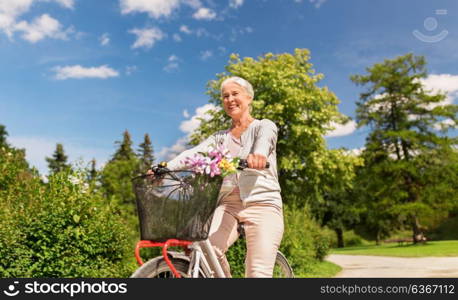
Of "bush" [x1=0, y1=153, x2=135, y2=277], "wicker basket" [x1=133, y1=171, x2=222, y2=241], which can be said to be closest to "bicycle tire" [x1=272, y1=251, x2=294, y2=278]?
"wicker basket" [x1=133, y1=171, x2=222, y2=241]

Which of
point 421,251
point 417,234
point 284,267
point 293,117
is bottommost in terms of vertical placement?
point 421,251

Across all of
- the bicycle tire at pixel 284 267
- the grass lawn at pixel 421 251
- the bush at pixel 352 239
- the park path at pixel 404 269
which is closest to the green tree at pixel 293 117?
the grass lawn at pixel 421 251

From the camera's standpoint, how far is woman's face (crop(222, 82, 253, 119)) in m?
3.19

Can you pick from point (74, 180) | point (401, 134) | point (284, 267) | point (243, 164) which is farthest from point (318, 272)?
point (401, 134)

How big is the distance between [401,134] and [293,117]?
31.7 ft

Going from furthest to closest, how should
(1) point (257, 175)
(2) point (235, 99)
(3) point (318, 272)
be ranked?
(3) point (318, 272), (2) point (235, 99), (1) point (257, 175)

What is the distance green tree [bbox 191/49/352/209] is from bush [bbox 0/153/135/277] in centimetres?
1387

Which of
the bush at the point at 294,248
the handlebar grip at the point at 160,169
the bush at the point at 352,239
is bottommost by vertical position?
the bush at the point at 352,239

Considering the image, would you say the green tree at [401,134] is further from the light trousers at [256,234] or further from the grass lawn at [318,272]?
the light trousers at [256,234]

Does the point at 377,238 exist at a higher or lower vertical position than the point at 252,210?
lower

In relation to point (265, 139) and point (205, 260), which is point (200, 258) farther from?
point (265, 139)

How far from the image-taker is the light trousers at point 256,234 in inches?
120

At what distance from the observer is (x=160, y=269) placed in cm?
258

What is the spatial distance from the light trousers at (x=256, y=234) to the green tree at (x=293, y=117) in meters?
17.2
